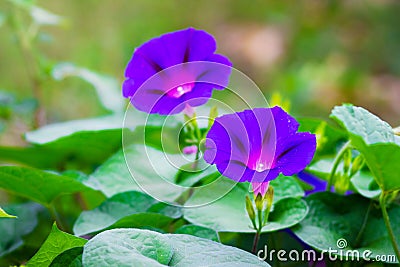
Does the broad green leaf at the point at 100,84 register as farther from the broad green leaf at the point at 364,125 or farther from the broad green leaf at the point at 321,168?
the broad green leaf at the point at 364,125

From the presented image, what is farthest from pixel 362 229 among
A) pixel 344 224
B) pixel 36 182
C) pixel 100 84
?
pixel 100 84

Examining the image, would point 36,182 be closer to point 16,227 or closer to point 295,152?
point 16,227

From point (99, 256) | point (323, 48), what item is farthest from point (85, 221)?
point (323, 48)

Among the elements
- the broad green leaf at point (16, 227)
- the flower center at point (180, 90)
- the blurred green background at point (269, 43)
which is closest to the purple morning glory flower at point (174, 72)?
the flower center at point (180, 90)

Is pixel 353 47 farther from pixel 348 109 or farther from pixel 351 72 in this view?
pixel 348 109

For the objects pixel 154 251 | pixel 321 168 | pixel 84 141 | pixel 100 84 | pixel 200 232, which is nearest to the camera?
pixel 154 251
